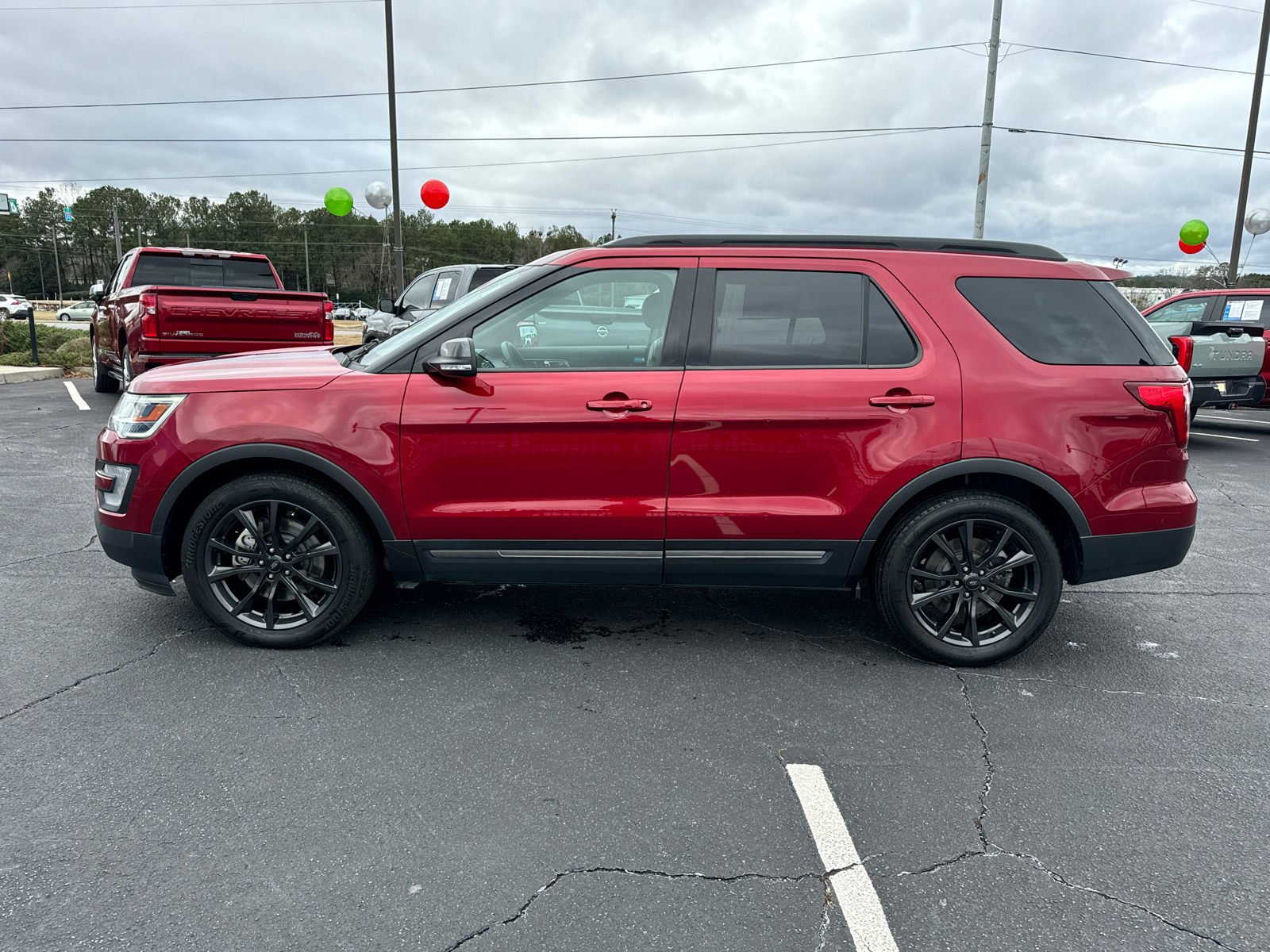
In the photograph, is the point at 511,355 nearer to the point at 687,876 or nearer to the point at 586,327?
the point at 586,327

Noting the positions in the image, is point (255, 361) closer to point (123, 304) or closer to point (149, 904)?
point (149, 904)

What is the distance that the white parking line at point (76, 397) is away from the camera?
11.1 metres

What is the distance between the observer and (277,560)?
A: 12.4 ft

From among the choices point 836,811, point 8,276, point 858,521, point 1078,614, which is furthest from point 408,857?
point 8,276

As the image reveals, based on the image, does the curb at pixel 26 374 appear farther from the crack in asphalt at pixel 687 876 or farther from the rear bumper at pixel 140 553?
the crack in asphalt at pixel 687 876

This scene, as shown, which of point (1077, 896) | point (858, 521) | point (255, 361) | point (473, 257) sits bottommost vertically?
point (1077, 896)

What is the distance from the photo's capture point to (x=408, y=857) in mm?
2428

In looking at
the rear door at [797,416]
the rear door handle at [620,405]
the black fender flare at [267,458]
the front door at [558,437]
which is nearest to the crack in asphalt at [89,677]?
the black fender flare at [267,458]

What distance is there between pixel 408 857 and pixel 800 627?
7.77 ft

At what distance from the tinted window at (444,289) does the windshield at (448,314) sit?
8.30 metres

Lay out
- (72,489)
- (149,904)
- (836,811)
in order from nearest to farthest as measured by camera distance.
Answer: (149,904) < (836,811) < (72,489)

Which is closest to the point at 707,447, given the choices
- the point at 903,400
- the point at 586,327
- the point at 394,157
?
the point at 586,327

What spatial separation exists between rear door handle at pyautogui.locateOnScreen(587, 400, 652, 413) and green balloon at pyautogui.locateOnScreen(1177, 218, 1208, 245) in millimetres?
21569

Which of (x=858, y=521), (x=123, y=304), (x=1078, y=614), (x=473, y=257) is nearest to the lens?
(x=858, y=521)
